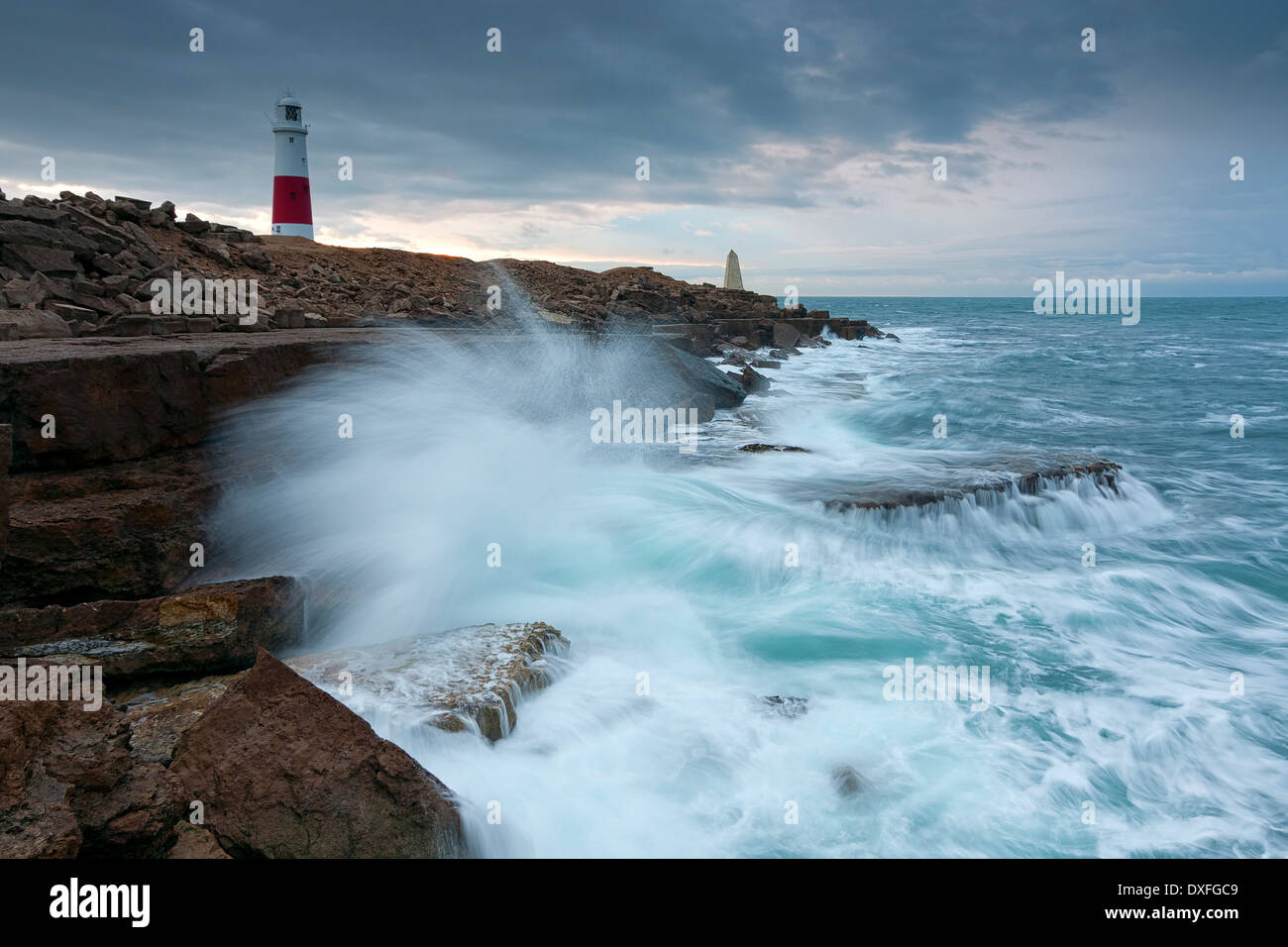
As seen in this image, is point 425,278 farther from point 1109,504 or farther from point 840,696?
point 840,696

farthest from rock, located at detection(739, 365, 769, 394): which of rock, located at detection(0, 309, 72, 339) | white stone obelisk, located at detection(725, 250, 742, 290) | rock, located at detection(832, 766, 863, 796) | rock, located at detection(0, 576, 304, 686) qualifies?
white stone obelisk, located at detection(725, 250, 742, 290)

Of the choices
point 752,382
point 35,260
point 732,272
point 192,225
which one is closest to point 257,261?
point 192,225

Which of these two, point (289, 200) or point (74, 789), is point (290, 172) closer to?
point (289, 200)

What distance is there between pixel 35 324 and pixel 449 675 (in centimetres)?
496

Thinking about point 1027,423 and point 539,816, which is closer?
point 539,816

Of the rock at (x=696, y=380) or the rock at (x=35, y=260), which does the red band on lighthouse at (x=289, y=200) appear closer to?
the rock at (x=696, y=380)

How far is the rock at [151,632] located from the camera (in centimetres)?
420

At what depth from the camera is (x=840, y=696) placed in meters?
5.19

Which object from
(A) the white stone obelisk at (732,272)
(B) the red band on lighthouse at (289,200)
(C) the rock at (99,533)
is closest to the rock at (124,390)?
(C) the rock at (99,533)

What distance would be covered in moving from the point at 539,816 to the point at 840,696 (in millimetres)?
2287

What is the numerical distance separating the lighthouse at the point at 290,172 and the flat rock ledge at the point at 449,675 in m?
27.1

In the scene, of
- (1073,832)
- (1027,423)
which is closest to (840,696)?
(1073,832)

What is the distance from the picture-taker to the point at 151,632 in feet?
14.2
